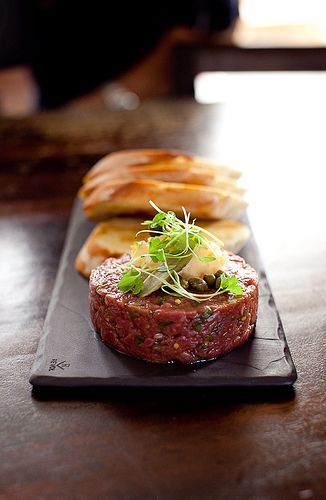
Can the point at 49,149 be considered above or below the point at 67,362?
below

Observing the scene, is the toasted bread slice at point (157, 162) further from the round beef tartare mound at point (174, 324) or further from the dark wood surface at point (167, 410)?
the round beef tartare mound at point (174, 324)

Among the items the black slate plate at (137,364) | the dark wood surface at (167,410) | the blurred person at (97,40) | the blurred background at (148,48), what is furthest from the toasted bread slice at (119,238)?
the blurred person at (97,40)

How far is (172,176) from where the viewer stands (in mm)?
2355

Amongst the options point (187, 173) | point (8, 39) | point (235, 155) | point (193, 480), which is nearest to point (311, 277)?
point (187, 173)

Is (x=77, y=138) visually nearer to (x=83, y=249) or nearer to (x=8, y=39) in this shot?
(x=83, y=249)

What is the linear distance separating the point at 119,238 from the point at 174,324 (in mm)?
661

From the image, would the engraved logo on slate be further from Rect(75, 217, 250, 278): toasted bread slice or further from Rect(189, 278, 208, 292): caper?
Rect(75, 217, 250, 278): toasted bread slice

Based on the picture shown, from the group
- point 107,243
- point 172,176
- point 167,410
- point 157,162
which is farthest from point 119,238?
point 167,410

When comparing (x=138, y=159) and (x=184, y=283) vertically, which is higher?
(x=184, y=283)

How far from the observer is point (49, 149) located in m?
3.51

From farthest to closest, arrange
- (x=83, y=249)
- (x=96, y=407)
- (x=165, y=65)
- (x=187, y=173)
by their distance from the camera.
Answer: (x=165, y=65)
(x=187, y=173)
(x=83, y=249)
(x=96, y=407)

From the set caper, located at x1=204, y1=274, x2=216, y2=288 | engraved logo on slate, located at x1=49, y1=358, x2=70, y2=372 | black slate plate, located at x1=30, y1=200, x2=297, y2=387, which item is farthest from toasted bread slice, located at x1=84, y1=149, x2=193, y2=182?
engraved logo on slate, located at x1=49, y1=358, x2=70, y2=372

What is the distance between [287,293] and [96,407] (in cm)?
77

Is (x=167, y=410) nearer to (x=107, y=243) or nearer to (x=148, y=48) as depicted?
(x=107, y=243)
